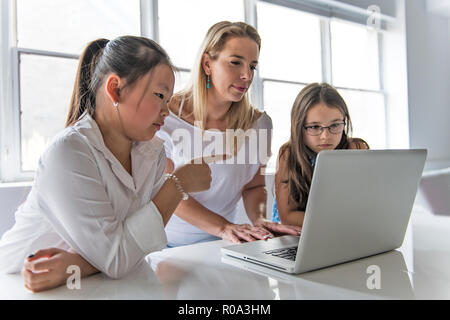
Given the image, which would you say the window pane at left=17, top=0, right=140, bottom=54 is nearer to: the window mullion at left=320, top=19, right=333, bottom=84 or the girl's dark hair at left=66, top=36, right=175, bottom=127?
the girl's dark hair at left=66, top=36, right=175, bottom=127

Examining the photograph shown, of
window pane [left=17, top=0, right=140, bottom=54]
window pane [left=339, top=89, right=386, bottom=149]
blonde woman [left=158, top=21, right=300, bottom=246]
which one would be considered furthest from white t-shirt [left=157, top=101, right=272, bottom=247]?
window pane [left=339, top=89, right=386, bottom=149]

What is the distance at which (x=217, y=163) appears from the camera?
1396 millimetres

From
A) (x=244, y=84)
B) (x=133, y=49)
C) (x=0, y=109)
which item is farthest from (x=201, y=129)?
(x=0, y=109)

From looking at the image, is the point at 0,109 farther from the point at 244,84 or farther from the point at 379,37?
the point at 379,37

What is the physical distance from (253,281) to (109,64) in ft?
1.78

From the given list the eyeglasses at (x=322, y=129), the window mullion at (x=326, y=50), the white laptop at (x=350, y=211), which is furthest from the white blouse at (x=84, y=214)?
the window mullion at (x=326, y=50)

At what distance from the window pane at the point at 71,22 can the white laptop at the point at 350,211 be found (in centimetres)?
187

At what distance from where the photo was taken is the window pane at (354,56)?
420 cm

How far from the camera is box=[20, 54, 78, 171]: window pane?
86.7 inches

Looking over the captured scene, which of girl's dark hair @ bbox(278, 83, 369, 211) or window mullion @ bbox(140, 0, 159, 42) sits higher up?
window mullion @ bbox(140, 0, 159, 42)

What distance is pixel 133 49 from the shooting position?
2.79 feet

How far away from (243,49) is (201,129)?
0.31 m

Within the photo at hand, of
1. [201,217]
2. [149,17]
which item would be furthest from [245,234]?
[149,17]

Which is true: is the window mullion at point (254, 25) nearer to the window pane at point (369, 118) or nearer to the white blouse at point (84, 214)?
the window pane at point (369, 118)
